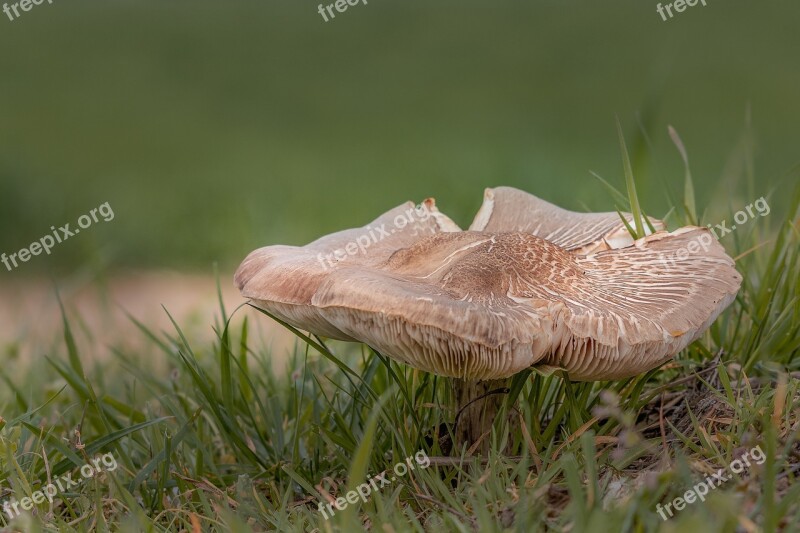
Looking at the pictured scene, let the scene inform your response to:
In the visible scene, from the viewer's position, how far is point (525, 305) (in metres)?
2.20

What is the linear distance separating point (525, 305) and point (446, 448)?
70cm

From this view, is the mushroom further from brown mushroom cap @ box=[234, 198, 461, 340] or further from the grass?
the grass

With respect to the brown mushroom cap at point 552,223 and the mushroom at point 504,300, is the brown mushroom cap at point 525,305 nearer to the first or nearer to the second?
the mushroom at point 504,300

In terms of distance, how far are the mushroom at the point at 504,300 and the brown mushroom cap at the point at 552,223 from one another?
2cm

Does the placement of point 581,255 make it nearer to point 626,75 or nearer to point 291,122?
point 291,122

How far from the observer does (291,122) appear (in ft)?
41.4

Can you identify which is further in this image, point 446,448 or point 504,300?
point 446,448

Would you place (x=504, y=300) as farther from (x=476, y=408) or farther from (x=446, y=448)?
(x=446, y=448)

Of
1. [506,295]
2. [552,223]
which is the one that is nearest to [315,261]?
[506,295]

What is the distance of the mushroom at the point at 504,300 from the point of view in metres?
2.04

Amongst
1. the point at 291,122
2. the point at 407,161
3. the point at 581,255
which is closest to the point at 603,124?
the point at 407,161

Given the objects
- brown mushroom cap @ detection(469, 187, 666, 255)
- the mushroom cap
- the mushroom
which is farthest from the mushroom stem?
brown mushroom cap @ detection(469, 187, 666, 255)

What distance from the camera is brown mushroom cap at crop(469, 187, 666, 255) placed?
9.07 feet

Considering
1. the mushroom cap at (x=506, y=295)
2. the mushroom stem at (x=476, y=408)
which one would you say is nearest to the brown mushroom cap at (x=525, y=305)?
the mushroom cap at (x=506, y=295)
